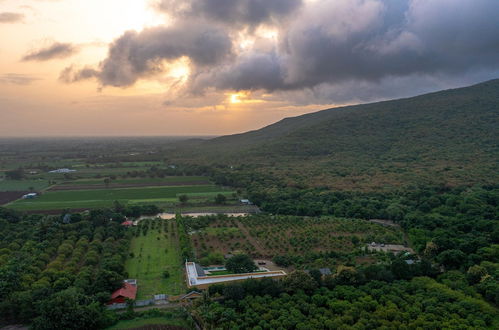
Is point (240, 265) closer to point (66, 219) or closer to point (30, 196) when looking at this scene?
point (66, 219)

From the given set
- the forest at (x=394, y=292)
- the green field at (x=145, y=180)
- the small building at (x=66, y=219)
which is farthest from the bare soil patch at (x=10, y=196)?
the forest at (x=394, y=292)

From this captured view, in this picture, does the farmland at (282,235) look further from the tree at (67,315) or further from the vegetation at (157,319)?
the tree at (67,315)

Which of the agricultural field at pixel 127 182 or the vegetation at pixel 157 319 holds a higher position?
the agricultural field at pixel 127 182

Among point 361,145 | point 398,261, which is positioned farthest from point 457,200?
point 361,145

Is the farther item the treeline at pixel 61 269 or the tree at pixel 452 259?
the tree at pixel 452 259

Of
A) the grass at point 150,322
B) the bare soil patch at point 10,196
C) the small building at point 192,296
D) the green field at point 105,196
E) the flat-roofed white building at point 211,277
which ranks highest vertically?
the bare soil patch at point 10,196

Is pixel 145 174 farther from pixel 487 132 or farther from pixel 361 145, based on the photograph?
pixel 487 132

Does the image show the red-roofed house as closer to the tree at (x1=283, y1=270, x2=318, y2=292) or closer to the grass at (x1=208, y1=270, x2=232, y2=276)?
the grass at (x1=208, y1=270, x2=232, y2=276)

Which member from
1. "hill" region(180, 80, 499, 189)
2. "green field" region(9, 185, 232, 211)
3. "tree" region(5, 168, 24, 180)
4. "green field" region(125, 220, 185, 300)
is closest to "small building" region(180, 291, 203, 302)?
"green field" region(125, 220, 185, 300)
